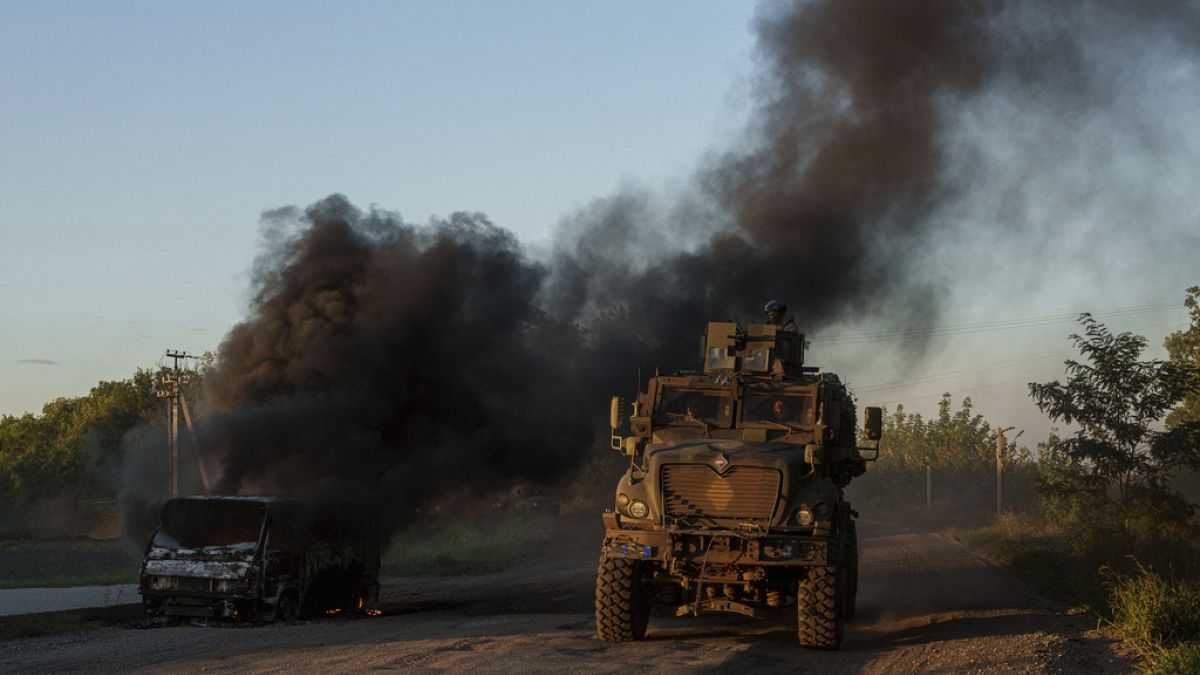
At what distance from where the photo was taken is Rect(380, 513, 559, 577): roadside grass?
101 ft

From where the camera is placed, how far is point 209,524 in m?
17.8

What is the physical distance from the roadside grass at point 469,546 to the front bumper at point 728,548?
563 inches

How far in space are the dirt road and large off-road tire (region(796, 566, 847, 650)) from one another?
188 millimetres

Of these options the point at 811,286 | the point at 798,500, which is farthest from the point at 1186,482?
the point at 798,500

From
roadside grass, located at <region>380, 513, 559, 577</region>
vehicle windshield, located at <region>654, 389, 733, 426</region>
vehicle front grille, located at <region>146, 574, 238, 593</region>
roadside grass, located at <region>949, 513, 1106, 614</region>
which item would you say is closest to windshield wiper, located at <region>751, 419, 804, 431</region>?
vehicle windshield, located at <region>654, 389, 733, 426</region>

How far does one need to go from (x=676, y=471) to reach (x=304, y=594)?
291 inches

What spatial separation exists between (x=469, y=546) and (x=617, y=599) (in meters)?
26.2

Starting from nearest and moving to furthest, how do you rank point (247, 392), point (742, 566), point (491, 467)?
point (742, 566)
point (247, 392)
point (491, 467)

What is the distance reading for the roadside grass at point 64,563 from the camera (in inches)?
1183

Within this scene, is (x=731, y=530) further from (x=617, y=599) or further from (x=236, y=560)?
(x=236, y=560)

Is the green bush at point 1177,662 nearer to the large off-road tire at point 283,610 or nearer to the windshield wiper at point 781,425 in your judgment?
the windshield wiper at point 781,425

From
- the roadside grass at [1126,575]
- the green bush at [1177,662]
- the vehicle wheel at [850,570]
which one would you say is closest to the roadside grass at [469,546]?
the vehicle wheel at [850,570]

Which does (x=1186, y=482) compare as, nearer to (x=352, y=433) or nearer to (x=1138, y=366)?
(x=1138, y=366)

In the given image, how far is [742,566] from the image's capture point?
45.3ft
